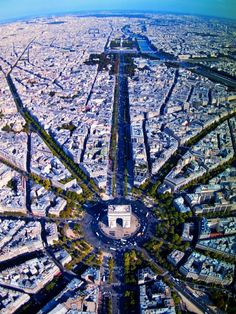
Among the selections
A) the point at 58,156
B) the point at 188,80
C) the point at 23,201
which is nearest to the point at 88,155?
the point at 58,156

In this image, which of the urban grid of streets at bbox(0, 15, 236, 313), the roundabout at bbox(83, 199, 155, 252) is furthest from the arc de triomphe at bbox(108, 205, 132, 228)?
the urban grid of streets at bbox(0, 15, 236, 313)

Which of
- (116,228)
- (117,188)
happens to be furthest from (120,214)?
(117,188)

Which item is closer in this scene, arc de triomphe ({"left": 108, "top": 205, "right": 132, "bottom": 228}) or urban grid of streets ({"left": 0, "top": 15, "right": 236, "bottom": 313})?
urban grid of streets ({"left": 0, "top": 15, "right": 236, "bottom": 313})

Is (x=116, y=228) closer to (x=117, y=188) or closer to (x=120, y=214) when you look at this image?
(x=120, y=214)

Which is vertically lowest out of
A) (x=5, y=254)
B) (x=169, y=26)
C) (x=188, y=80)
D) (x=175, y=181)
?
(x=5, y=254)

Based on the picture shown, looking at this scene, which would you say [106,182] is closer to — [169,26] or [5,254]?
[5,254]

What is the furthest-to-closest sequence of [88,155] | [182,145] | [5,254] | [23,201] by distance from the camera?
[182,145], [88,155], [23,201], [5,254]

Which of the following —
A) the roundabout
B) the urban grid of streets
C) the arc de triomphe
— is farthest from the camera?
the arc de triomphe

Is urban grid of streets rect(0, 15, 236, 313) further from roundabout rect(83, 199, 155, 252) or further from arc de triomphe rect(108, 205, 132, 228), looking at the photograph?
arc de triomphe rect(108, 205, 132, 228)

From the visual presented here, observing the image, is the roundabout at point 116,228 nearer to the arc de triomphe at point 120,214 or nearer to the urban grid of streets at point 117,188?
the urban grid of streets at point 117,188
